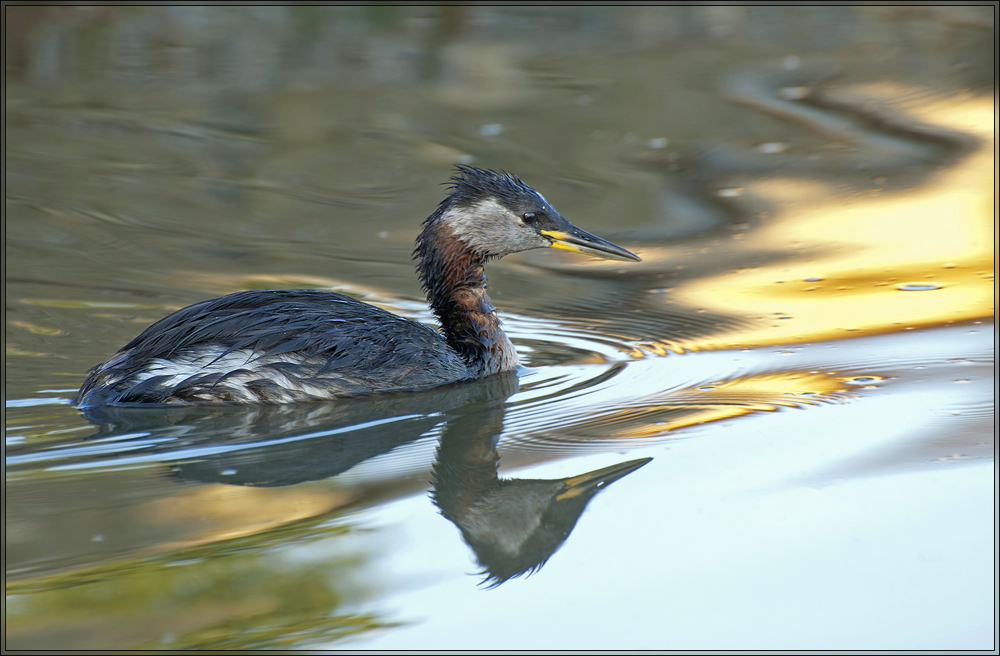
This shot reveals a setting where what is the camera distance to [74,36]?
43.4ft

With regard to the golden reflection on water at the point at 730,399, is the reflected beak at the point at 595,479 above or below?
above

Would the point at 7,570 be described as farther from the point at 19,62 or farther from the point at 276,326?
the point at 19,62

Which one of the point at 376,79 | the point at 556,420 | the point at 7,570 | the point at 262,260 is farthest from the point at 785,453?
the point at 376,79

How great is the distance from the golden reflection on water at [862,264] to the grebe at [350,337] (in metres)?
1.20

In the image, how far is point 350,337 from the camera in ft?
18.1

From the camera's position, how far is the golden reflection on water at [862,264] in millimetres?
6465

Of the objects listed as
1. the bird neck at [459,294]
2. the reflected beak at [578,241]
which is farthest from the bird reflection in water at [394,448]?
the reflected beak at [578,241]

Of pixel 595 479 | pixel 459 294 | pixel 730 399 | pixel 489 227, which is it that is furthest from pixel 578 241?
pixel 595 479

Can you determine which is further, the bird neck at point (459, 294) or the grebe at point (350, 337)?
the bird neck at point (459, 294)

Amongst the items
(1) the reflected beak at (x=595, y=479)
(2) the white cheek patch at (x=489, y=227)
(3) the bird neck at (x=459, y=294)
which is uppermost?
(2) the white cheek patch at (x=489, y=227)

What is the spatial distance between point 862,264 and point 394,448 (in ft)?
13.0

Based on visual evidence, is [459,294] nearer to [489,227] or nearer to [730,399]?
[489,227]

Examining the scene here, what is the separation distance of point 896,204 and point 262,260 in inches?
187

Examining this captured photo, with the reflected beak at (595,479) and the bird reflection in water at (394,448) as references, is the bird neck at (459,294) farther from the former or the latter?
the reflected beak at (595,479)
